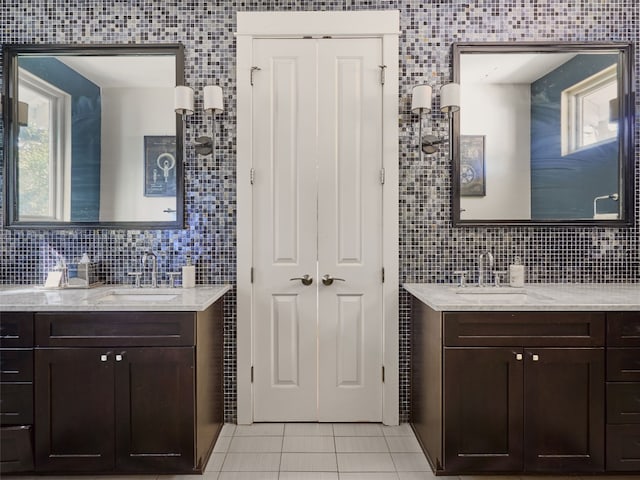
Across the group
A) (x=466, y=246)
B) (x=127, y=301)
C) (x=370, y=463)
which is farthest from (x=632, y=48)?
(x=127, y=301)

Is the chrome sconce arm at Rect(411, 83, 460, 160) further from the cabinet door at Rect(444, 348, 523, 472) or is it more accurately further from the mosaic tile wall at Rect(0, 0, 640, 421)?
the cabinet door at Rect(444, 348, 523, 472)

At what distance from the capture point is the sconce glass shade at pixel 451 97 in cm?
245

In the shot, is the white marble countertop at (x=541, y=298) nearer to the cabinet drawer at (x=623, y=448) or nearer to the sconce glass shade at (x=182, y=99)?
the cabinet drawer at (x=623, y=448)

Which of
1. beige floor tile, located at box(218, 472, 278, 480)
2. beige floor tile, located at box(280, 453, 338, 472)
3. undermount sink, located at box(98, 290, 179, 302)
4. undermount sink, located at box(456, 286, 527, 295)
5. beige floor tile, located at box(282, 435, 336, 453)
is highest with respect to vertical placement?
undermount sink, located at box(456, 286, 527, 295)

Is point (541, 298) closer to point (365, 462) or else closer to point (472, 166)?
point (472, 166)

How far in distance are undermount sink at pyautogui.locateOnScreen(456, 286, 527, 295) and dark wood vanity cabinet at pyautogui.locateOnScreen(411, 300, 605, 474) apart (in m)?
0.41

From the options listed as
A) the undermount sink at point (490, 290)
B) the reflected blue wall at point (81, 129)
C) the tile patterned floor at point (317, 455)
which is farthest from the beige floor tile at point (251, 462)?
the reflected blue wall at point (81, 129)

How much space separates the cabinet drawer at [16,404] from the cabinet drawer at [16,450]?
0.04m

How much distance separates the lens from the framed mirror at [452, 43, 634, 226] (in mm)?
2609

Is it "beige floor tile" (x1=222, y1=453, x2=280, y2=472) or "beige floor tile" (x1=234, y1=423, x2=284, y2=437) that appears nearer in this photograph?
"beige floor tile" (x1=222, y1=453, x2=280, y2=472)

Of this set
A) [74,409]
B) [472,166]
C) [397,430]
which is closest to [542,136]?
[472,166]

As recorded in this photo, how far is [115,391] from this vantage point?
2.00 metres

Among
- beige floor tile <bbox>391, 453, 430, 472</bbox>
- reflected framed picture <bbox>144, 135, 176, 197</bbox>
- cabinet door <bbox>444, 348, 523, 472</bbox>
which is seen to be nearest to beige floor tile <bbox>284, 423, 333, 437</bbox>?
beige floor tile <bbox>391, 453, 430, 472</bbox>

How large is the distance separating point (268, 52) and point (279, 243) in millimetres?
1182
